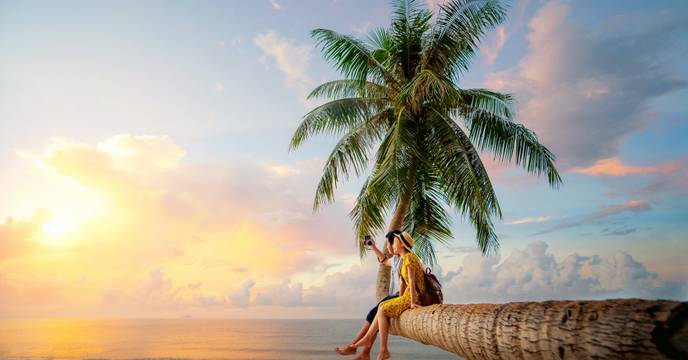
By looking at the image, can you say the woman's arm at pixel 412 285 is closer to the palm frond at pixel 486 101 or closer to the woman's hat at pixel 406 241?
the woman's hat at pixel 406 241

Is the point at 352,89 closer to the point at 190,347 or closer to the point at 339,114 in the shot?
the point at 339,114

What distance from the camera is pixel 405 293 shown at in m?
6.12

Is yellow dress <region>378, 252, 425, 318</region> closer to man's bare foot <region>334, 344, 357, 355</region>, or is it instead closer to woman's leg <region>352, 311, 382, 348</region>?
woman's leg <region>352, 311, 382, 348</region>

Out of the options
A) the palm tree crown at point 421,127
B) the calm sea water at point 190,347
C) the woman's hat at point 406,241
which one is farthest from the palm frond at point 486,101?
the calm sea water at point 190,347

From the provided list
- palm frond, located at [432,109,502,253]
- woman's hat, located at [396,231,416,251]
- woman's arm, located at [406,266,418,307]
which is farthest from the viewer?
palm frond, located at [432,109,502,253]

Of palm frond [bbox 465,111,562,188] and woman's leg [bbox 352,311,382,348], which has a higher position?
palm frond [bbox 465,111,562,188]

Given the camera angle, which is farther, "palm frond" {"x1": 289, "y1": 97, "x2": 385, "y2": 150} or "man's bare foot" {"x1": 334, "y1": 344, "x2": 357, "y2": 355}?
"palm frond" {"x1": 289, "y1": 97, "x2": 385, "y2": 150}

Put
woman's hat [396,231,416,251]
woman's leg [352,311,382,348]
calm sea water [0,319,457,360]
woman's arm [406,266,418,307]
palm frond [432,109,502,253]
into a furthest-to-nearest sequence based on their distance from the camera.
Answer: calm sea water [0,319,457,360], palm frond [432,109,502,253], woman's hat [396,231,416,251], woman's leg [352,311,382,348], woman's arm [406,266,418,307]

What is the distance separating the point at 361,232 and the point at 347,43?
15.2 feet

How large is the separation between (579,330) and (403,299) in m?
3.99

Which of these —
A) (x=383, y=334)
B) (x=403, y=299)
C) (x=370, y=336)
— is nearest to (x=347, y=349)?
(x=370, y=336)

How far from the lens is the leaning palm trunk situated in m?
1.83

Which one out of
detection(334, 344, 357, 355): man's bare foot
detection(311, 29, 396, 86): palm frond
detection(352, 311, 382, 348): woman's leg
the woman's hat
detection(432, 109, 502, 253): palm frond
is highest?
detection(311, 29, 396, 86): palm frond

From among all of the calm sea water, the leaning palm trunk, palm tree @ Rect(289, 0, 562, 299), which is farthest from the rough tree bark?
the calm sea water
